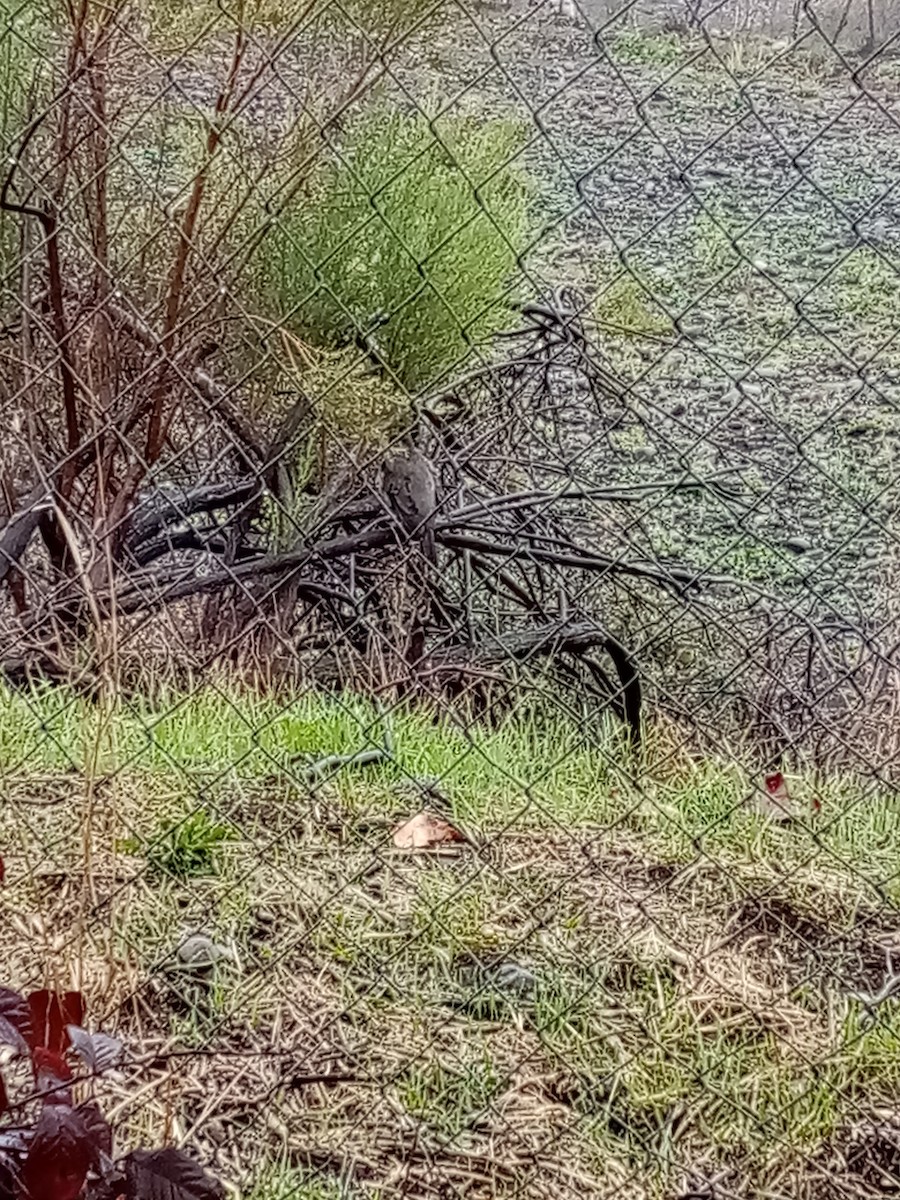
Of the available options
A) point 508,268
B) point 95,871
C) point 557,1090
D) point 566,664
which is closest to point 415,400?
point 508,268

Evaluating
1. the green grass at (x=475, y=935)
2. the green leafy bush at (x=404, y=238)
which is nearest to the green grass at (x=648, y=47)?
the green leafy bush at (x=404, y=238)

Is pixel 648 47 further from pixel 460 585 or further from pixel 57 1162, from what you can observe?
pixel 57 1162

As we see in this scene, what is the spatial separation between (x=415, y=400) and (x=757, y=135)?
48cm

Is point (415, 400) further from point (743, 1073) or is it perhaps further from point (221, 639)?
point (743, 1073)

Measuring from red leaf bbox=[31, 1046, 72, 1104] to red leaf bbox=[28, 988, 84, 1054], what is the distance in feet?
0.05

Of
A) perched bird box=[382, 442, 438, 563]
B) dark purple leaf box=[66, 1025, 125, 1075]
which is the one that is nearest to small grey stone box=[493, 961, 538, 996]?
dark purple leaf box=[66, 1025, 125, 1075]

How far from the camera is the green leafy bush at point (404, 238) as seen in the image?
50.3 inches

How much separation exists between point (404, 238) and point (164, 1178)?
100 cm

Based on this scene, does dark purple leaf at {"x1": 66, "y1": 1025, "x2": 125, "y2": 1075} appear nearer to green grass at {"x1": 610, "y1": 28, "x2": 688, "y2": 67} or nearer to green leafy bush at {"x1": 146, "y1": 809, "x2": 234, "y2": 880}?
green leafy bush at {"x1": 146, "y1": 809, "x2": 234, "y2": 880}

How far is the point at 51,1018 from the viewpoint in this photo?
2.06 feet

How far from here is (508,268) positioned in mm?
1331

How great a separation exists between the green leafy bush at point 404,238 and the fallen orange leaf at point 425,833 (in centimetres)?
52

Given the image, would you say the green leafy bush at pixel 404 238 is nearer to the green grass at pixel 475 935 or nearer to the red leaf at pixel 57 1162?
the green grass at pixel 475 935

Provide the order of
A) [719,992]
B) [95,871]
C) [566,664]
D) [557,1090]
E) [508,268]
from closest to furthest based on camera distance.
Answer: [557,1090], [719,992], [95,871], [508,268], [566,664]
